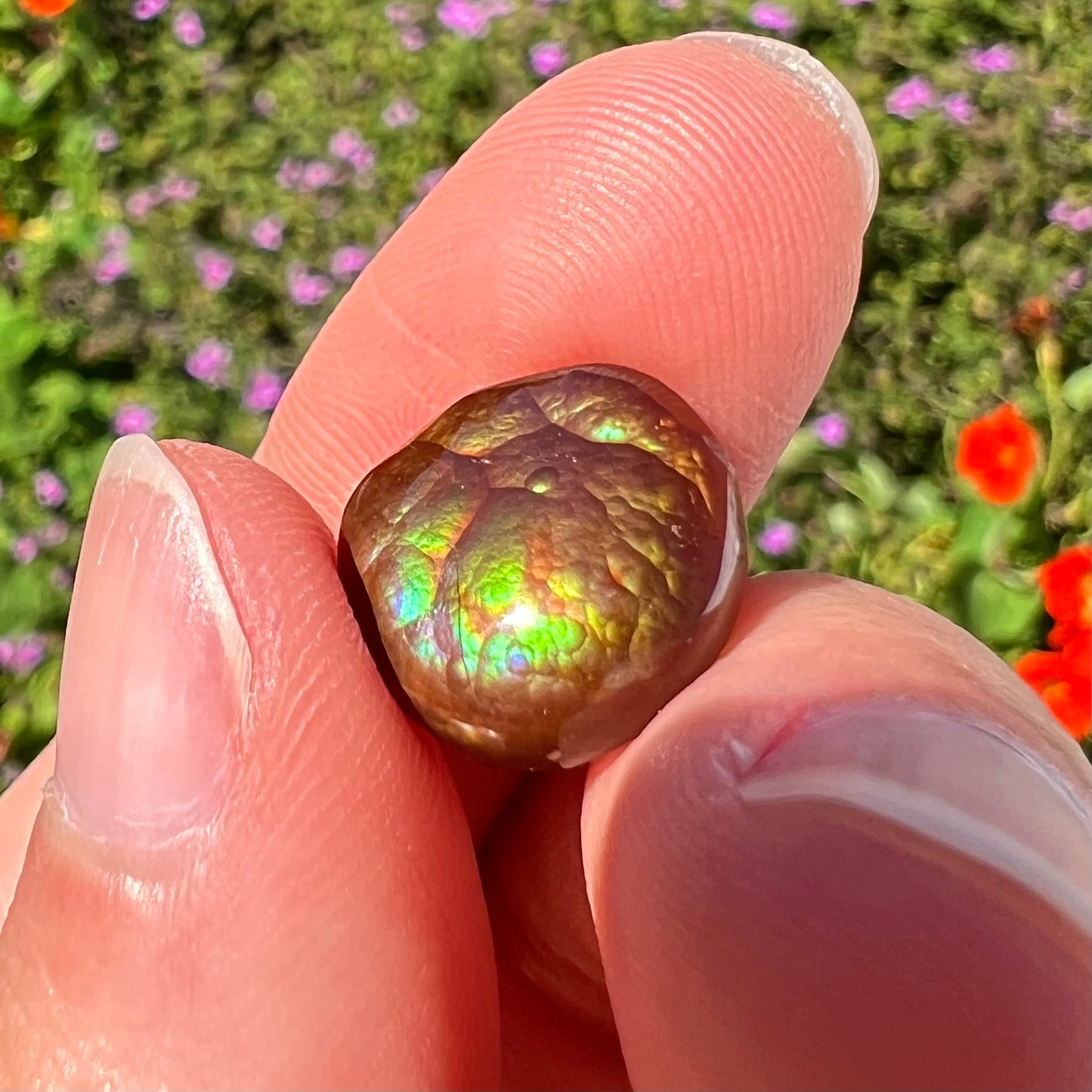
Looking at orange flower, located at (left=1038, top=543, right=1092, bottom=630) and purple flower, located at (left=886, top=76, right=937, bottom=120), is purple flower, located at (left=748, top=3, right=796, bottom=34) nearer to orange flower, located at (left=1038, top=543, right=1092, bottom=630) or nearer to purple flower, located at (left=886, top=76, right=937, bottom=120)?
purple flower, located at (left=886, top=76, right=937, bottom=120)

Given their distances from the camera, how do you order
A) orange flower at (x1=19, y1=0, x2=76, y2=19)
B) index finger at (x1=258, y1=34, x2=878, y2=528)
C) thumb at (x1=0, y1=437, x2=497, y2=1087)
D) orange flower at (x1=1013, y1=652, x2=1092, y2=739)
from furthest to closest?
1. orange flower at (x1=19, y1=0, x2=76, y2=19)
2. orange flower at (x1=1013, y1=652, x2=1092, y2=739)
3. index finger at (x1=258, y1=34, x2=878, y2=528)
4. thumb at (x1=0, y1=437, x2=497, y2=1087)

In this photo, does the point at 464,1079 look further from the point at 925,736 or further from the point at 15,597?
the point at 15,597

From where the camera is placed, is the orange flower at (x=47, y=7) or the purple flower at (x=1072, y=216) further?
the orange flower at (x=47, y=7)

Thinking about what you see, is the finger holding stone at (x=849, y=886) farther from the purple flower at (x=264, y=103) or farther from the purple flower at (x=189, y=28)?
the purple flower at (x=189, y=28)

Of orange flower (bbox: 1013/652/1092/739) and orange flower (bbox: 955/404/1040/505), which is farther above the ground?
orange flower (bbox: 955/404/1040/505)

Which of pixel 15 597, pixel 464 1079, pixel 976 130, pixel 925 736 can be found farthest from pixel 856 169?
pixel 15 597

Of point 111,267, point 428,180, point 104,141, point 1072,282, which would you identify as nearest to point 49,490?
point 111,267

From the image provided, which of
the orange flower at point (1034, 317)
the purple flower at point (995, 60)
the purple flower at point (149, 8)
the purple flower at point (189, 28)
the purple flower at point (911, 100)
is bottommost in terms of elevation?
the orange flower at point (1034, 317)

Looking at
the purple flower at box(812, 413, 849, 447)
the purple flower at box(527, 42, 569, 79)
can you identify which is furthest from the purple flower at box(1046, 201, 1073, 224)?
the purple flower at box(527, 42, 569, 79)

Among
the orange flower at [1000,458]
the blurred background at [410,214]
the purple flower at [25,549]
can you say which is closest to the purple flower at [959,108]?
the blurred background at [410,214]
